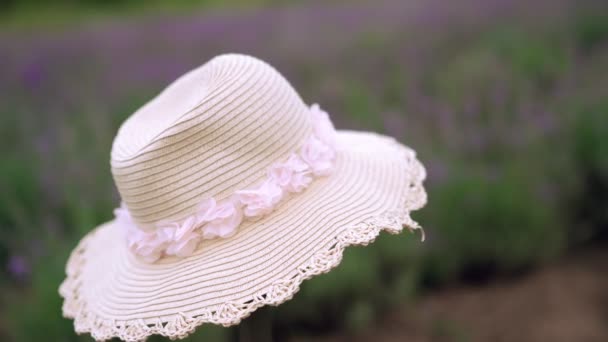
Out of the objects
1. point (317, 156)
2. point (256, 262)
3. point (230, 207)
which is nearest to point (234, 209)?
point (230, 207)

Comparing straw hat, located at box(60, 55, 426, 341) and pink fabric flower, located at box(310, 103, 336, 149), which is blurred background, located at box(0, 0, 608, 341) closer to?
straw hat, located at box(60, 55, 426, 341)

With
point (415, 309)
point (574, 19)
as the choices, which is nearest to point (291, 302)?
point (415, 309)

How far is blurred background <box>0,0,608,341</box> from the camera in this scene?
2686mm

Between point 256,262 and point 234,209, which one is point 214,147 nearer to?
point 234,209

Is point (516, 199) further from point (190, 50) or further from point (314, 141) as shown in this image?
point (190, 50)

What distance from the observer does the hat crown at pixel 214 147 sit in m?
1.42

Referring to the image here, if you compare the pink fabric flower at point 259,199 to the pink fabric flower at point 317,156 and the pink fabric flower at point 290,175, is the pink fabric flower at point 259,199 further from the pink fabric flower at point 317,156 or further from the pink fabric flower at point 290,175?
the pink fabric flower at point 317,156

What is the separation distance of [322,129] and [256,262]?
49 centimetres

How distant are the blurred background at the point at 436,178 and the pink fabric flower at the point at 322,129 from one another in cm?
52

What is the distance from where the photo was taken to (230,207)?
1.40 metres

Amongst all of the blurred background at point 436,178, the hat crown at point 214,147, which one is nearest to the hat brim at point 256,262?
the hat crown at point 214,147

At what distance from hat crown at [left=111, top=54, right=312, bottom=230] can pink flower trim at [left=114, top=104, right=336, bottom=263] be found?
1.2 inches

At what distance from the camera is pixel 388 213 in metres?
1.40

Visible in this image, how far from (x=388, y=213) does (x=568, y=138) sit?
229cm
